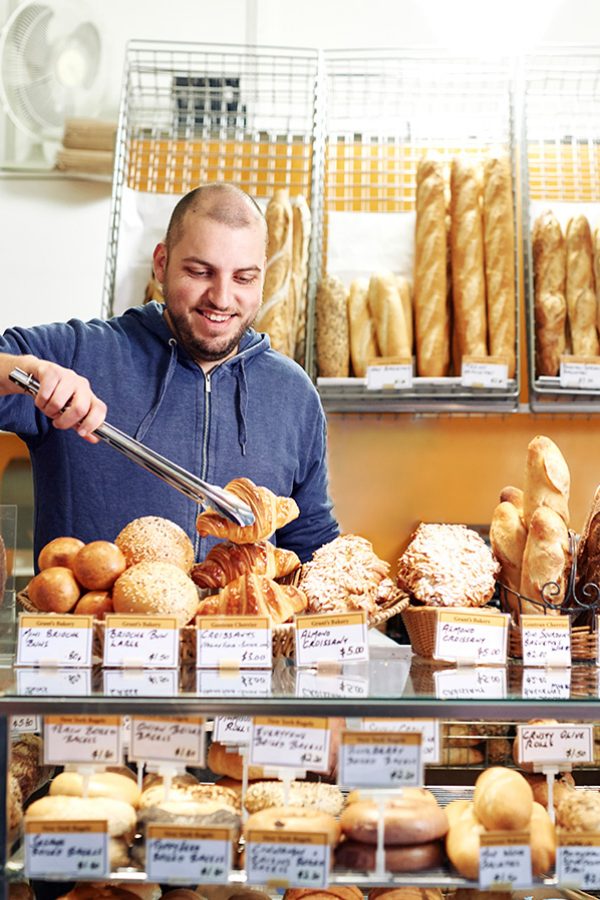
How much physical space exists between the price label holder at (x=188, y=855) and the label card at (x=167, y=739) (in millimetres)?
88

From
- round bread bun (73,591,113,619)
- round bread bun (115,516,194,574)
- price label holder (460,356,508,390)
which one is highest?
price label holder (460,356,508,390)

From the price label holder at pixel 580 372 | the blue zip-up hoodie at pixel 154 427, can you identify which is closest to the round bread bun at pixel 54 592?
the blue zip-up hoodie at pixel 154 427

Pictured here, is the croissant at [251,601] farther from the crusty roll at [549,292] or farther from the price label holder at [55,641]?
the crusty roll at [549,292]

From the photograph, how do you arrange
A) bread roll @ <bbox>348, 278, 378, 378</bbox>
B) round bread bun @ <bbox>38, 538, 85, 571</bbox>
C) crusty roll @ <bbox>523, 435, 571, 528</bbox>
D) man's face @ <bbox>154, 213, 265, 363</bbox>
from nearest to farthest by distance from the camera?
1. round bread bun @ <bbox>38, 538, 85, 571</bbox>
2. crusty roll @ <bbox>523, 435, 571, 528</bbox>
3. man's face @ <bbox>154, 213, 265, 363</bbox>
4. bread roll @ <bbox>348, 278, 378, 378</bbox>

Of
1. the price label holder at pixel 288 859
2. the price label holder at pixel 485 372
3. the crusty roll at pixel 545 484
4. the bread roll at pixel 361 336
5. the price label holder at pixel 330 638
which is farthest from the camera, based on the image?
the bread roll at pixel 361 336

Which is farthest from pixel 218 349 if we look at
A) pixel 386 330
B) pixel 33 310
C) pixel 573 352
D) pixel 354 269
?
pixel 33 310

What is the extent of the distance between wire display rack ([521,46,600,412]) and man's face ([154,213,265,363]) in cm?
107

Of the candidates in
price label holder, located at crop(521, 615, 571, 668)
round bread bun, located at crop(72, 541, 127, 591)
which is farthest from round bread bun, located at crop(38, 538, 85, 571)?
price label holder, located at crop(521, 615, 571, 668)

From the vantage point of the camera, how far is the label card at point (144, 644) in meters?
1.27

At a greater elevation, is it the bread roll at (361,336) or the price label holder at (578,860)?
the bread roll at (361,336)

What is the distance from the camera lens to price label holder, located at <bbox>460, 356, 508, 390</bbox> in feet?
9.21

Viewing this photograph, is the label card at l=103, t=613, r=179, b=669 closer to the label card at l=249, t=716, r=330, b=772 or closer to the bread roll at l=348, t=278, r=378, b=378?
the label card at l=249, t=716, r=330, b=772

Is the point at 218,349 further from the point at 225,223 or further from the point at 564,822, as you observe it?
the point at 564,822

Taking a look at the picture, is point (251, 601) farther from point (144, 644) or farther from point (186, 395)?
point (186, 395)
